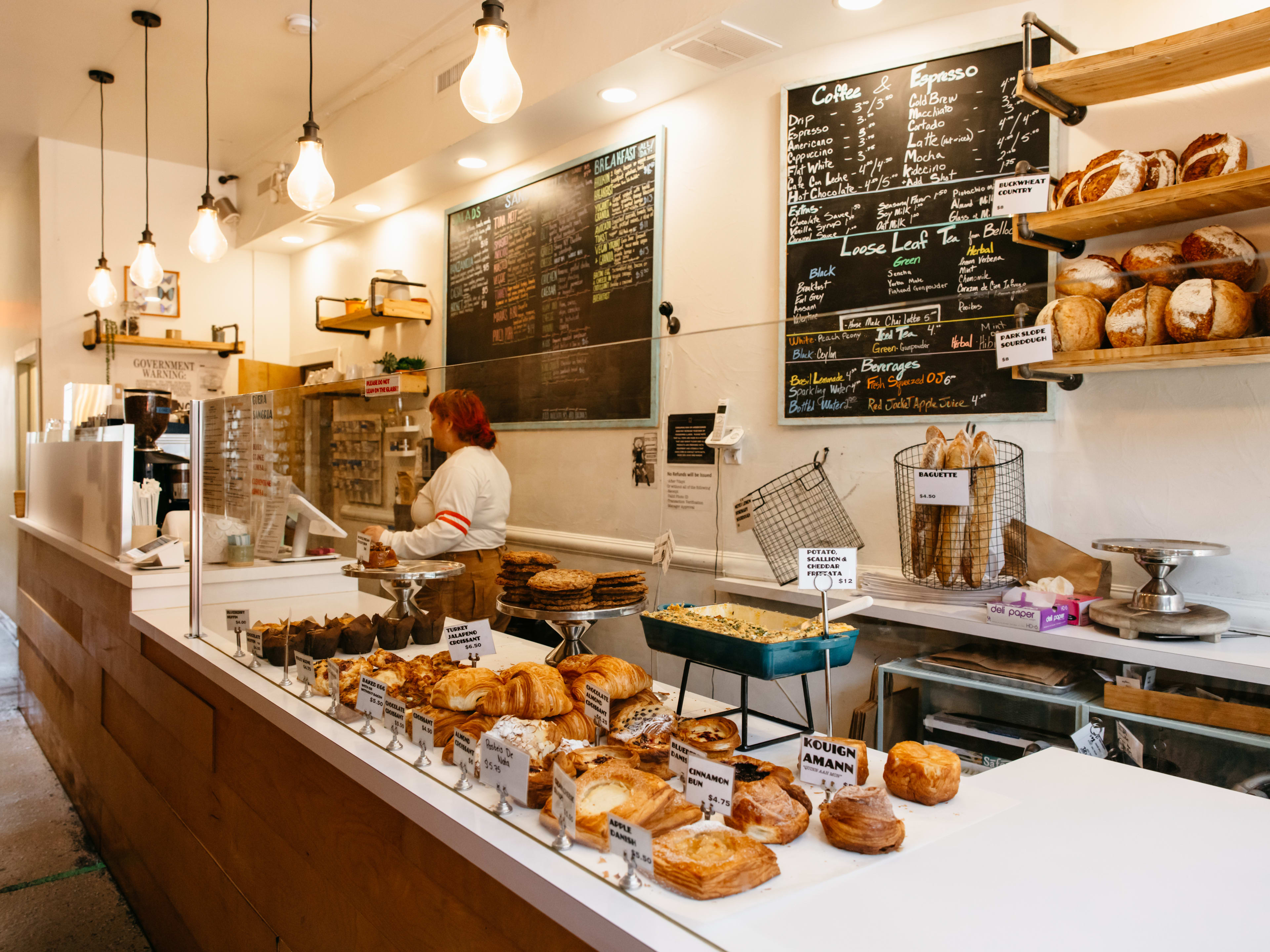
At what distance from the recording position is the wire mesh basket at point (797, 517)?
1.25 m

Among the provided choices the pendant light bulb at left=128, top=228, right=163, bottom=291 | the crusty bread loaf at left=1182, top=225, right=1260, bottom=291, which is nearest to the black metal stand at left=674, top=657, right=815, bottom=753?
the crusty bread loaf at left=1182, top=225, right=1260, bottom=291

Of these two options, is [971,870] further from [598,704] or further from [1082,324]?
[1082,324]

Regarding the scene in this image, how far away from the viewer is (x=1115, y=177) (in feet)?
6.86

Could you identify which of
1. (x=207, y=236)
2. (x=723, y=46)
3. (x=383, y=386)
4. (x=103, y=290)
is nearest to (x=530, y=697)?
(x=383, y=386)

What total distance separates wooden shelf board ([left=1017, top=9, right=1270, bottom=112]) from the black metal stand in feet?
5.53

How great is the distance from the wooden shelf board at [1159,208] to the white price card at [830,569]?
1367mm

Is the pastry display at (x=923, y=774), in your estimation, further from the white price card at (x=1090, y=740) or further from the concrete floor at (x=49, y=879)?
the concrete floor at (x=49, y=879)

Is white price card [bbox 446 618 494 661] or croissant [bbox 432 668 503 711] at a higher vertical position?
white price card [bbox 446 618 494 661]

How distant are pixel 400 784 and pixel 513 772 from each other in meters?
0.22

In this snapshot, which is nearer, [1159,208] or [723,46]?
[1159,208]

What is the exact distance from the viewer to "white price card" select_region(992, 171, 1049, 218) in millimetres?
2180

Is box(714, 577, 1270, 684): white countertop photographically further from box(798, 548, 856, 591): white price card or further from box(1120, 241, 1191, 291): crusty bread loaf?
box(1120, 241, 1191, 291): crusty bread loaf

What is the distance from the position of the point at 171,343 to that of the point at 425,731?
566 cm

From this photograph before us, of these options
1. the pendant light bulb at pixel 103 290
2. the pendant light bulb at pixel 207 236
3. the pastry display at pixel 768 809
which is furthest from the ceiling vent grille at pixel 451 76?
the pastry display at pixel 768 809
